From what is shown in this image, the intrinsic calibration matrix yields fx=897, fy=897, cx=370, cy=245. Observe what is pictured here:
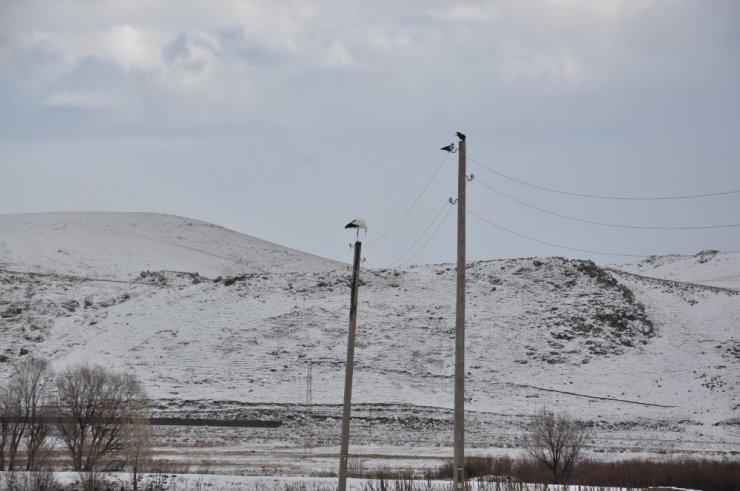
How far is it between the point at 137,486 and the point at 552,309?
51.5 metres

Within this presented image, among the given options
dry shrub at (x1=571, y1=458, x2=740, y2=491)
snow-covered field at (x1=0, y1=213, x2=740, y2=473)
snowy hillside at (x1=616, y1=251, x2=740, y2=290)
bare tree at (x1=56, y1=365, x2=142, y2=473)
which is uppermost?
snowy hillside at (x1=616, y1=251, x2=740, y2=290)

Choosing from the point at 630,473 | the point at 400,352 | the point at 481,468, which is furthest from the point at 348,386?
the point at 400,352

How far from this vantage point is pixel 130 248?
11806cm

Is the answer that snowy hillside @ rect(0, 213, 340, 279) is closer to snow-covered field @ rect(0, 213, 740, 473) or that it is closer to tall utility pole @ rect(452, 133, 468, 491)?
snow-covered field @ rect(0, 213, 740, 473)

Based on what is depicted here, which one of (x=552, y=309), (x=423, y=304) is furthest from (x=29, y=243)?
(x=552, y=309)

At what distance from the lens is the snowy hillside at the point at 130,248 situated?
10438 cm

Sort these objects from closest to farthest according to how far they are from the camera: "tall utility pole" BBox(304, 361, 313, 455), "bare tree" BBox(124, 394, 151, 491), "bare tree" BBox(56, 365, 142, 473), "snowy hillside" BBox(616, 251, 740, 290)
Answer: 1. "bare tree" BBox(124, 394, 151, 491)
2. "bare tree" BBox(56, 365, 142, 473)
3. "tall utility pole" BBox(304, 361, 313, 455)
4. "snowy hillside" BBox(616, 251, 740, 290)

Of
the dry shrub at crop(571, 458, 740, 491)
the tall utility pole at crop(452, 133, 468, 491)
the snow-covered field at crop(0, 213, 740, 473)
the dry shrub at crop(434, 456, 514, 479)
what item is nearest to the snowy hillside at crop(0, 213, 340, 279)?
the snow-covered field at crop(0, 213, 740, 473)

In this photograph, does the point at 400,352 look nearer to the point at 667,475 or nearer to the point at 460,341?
the point at 667,475

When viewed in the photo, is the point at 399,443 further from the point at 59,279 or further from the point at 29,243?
the point at 29,243

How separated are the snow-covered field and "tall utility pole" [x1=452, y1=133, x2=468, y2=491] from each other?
1806 centimetres

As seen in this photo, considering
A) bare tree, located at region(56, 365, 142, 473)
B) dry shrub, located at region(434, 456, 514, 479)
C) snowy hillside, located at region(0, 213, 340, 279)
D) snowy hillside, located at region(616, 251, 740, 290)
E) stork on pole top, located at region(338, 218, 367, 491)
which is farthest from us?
snowy hillside, located at region(616, 251, 740, 290)

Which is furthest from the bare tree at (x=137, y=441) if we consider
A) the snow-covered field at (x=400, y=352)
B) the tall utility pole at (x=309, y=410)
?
the tall utility pole at (x=309, y=410)

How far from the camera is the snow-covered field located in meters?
51.0
